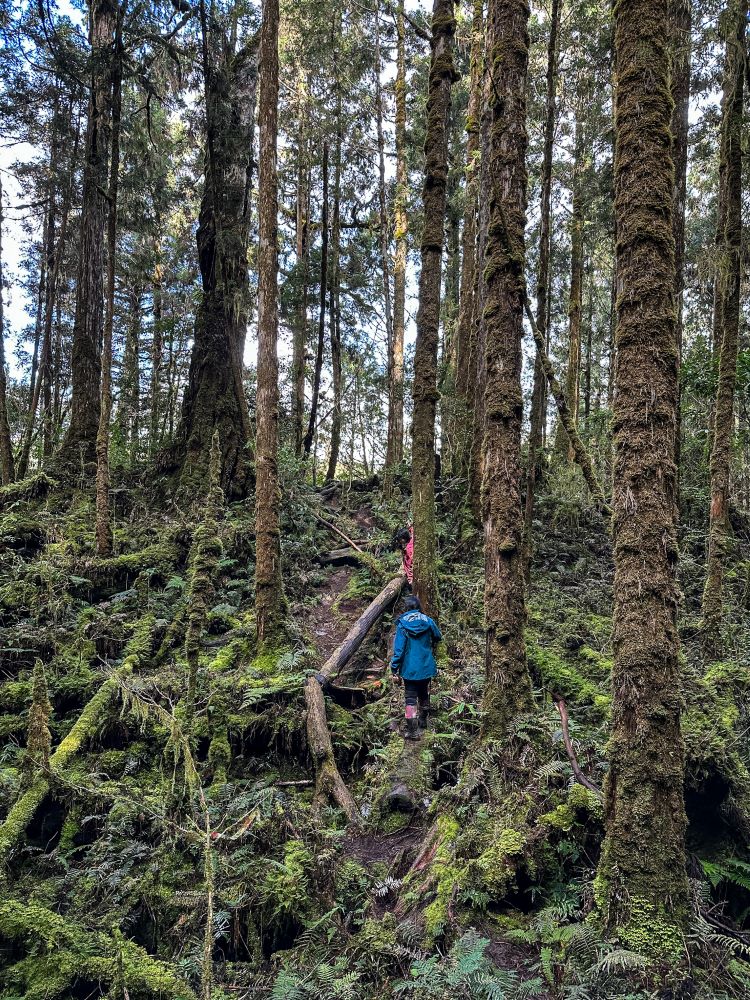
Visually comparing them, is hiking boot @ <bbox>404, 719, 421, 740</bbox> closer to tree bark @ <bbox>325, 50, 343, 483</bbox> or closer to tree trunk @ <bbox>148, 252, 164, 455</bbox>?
tree bark @ <bbox>325, 50, 343, 483</bbox>

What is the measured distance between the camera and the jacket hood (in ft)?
23.6

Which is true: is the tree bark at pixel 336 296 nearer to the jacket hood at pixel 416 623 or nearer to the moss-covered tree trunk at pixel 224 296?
the moss-covered tree trunk at pixel 224 296

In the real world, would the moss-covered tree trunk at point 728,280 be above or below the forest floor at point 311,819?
above

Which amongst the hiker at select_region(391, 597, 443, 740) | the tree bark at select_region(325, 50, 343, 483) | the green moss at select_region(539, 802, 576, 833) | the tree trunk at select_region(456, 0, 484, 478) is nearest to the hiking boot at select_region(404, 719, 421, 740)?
the hiker at select_region(391, 597, 443, 740)

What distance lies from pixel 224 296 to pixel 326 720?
33.4ft

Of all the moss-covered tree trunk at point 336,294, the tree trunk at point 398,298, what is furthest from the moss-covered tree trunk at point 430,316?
the moss-covered tree trunk at point 336,294

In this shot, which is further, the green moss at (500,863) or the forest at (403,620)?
the green moss at (500,863)

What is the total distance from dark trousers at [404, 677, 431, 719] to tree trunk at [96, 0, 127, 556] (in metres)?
6.56

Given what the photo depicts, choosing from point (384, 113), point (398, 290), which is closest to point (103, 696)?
point (398, 290)

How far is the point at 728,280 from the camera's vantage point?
7285 millimetres

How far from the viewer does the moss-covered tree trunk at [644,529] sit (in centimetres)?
309

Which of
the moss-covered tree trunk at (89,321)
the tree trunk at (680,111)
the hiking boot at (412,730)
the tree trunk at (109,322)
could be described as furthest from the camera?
the moss-covered tree trunk at (89,321)

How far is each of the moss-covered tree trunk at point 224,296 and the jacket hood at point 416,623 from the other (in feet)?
21.6

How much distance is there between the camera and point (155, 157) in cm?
1527
